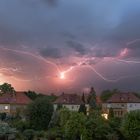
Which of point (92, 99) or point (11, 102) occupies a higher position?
point (92, 99)

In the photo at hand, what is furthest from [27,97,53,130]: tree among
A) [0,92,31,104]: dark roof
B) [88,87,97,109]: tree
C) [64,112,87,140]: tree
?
[0,92,31,104]: dark roof

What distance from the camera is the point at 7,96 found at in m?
107

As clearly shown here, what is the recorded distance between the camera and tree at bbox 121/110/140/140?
184ft

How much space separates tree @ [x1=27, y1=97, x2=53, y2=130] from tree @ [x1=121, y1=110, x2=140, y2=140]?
17707 mm

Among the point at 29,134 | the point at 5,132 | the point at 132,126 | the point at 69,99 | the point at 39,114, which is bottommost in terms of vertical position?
the point at 29,134

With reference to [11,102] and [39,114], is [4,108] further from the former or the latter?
[39,114]

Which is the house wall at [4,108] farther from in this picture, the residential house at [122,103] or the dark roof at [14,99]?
the residential house at [122,103]

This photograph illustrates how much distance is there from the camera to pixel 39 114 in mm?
71125

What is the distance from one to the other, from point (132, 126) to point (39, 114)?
2026 cm

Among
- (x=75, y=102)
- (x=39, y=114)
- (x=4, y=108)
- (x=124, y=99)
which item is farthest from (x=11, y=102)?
(x=39, y=114)

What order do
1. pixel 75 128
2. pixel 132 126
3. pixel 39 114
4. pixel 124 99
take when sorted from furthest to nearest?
pixel 124 99, pixel 39 114, pixel 75 128, pixel 132 126

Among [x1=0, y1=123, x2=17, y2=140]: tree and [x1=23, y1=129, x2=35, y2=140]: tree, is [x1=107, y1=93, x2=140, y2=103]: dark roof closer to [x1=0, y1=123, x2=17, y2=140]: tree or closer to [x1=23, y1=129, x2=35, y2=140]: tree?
[x1=23, y1=129, x2=35, y2=140]: tree

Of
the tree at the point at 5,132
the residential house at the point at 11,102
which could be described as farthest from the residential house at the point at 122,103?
the tree at the point at 5,132

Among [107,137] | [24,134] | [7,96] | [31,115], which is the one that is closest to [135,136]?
[107,137]
